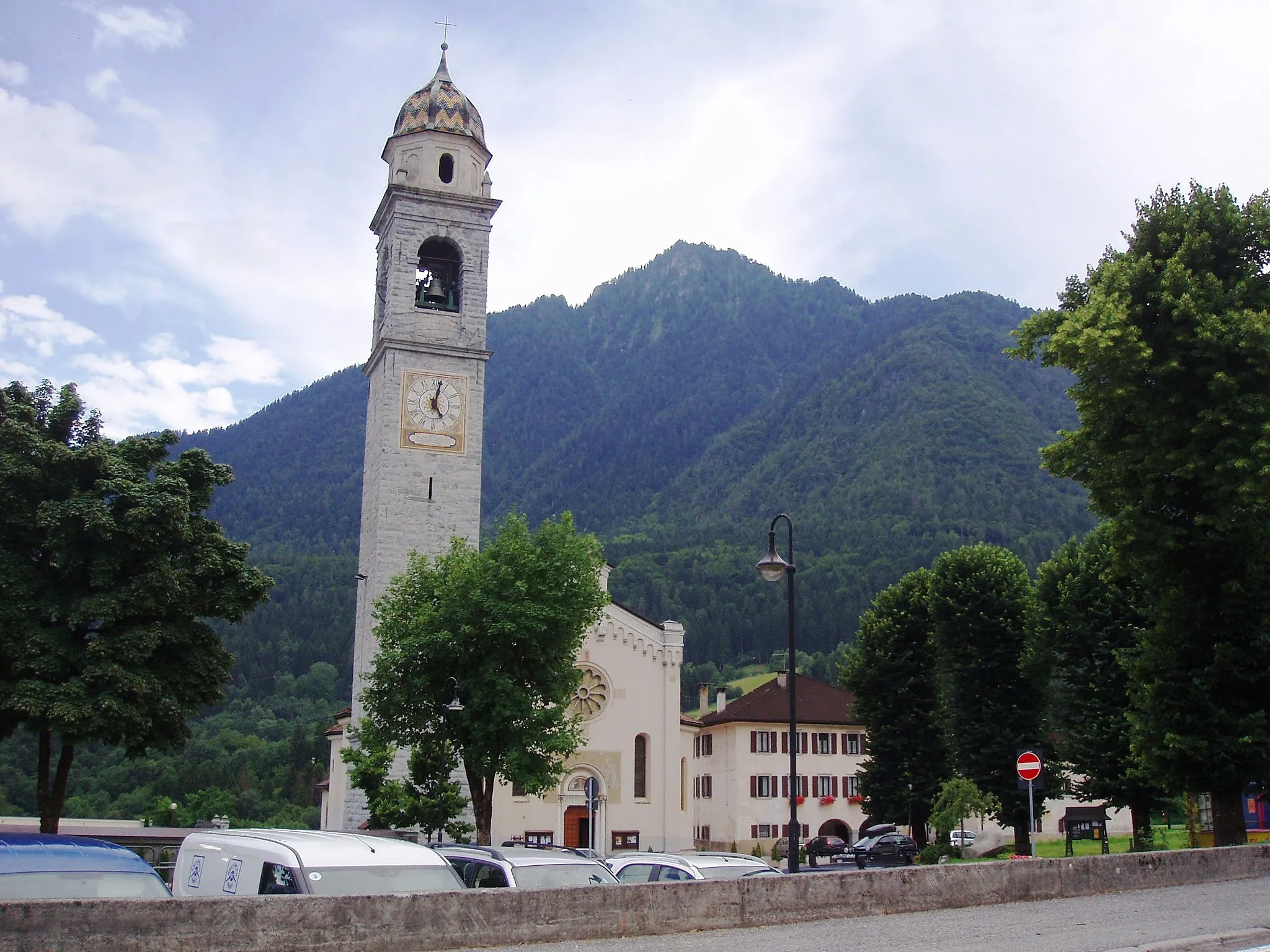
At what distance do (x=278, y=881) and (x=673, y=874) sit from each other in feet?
25.8

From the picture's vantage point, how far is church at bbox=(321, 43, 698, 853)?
4678 centimetres

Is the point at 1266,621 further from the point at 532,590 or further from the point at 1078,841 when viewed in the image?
the point at 1078,841

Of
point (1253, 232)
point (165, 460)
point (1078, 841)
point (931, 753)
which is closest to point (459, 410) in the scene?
point (165, 460)

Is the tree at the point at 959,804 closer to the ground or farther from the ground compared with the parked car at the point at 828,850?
farther from the ground

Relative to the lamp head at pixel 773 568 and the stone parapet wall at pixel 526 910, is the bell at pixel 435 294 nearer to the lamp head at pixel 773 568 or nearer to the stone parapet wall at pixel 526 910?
the lamp head at pixel 773 568

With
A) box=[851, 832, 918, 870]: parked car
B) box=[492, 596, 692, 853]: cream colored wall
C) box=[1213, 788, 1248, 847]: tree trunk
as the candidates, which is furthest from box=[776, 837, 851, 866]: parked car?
box=[1213, 788, 1248, 847]: tree trunk

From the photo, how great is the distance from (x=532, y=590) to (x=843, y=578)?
464 feet

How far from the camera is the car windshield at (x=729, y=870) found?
68.0 ft

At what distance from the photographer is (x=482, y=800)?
35.4 m

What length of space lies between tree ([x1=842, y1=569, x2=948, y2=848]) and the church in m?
9.23

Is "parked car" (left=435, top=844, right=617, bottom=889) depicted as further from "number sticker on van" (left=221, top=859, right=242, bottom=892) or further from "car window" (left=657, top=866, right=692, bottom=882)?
"number sticker on van" (left=221, top=859, right=242, bottom=892)

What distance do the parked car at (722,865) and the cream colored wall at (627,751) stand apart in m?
28.4

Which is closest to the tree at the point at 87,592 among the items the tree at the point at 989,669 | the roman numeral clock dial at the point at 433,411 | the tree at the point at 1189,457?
the roman numeral clock dial at the point at 433,411

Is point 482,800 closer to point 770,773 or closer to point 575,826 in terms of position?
point 575,826
